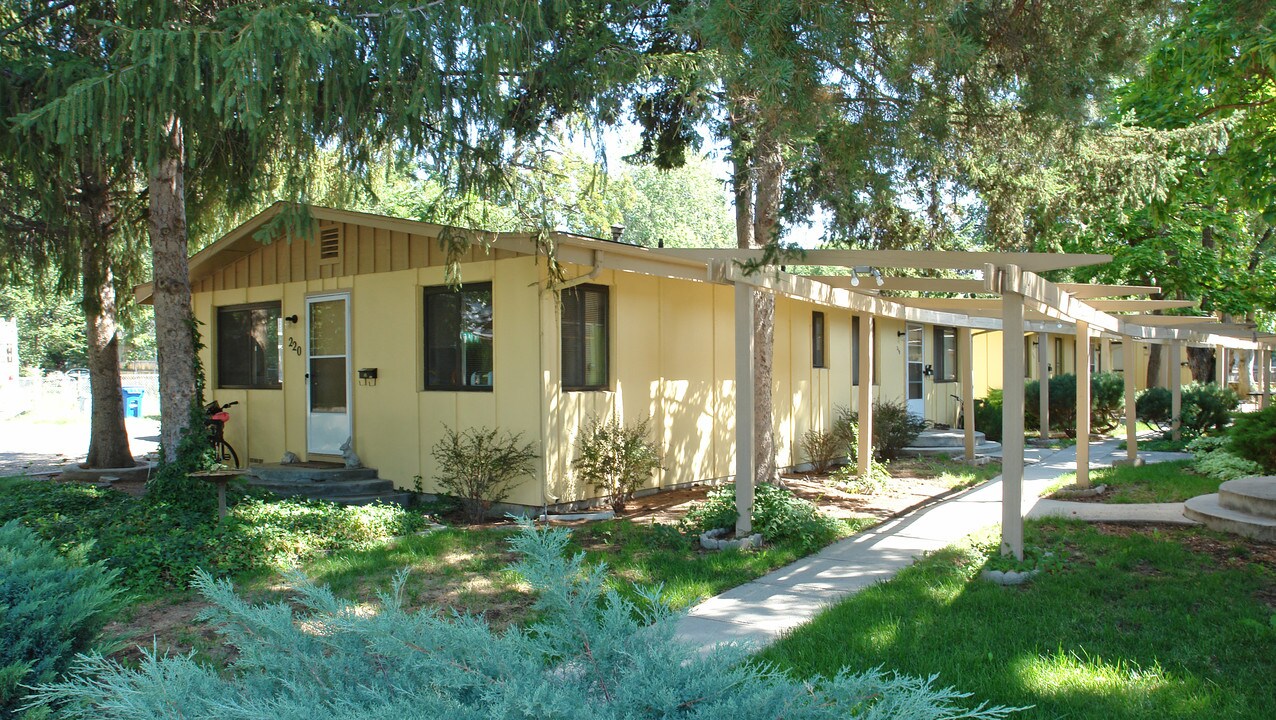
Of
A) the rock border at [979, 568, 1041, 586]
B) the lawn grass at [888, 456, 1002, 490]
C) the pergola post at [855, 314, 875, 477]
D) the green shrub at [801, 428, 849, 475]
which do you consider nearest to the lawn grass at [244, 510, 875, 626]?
the rock border at [979, 568, 1041, 586]

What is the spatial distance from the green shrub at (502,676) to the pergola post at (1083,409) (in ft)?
29.1

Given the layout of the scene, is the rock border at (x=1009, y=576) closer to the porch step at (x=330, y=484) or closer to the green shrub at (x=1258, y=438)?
the porch step at (x=330, y=484)

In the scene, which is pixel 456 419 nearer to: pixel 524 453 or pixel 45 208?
pixel 524 453

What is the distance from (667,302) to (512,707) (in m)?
8.86

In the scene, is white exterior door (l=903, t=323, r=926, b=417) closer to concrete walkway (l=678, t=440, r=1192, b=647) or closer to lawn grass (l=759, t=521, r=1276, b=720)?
concrete walkway (l=678, t=440, r=1192, b=647)

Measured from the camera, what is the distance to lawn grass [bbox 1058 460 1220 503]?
982 cm

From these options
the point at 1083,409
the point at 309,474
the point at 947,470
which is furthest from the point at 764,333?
the point at 309,474

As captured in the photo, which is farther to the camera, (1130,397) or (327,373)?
(1130,397)

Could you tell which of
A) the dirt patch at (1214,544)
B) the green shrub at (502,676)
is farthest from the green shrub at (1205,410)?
the green shrub at (502,676)

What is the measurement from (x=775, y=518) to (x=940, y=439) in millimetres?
9312

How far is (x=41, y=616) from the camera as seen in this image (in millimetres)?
3232

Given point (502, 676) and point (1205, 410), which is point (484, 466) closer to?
point (502, 676)

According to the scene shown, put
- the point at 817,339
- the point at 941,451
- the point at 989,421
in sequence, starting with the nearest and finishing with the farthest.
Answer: the point at 817,339
the point at 941,451
the point at 989,421

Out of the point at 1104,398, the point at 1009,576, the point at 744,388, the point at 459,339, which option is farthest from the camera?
the point at 1104,398
